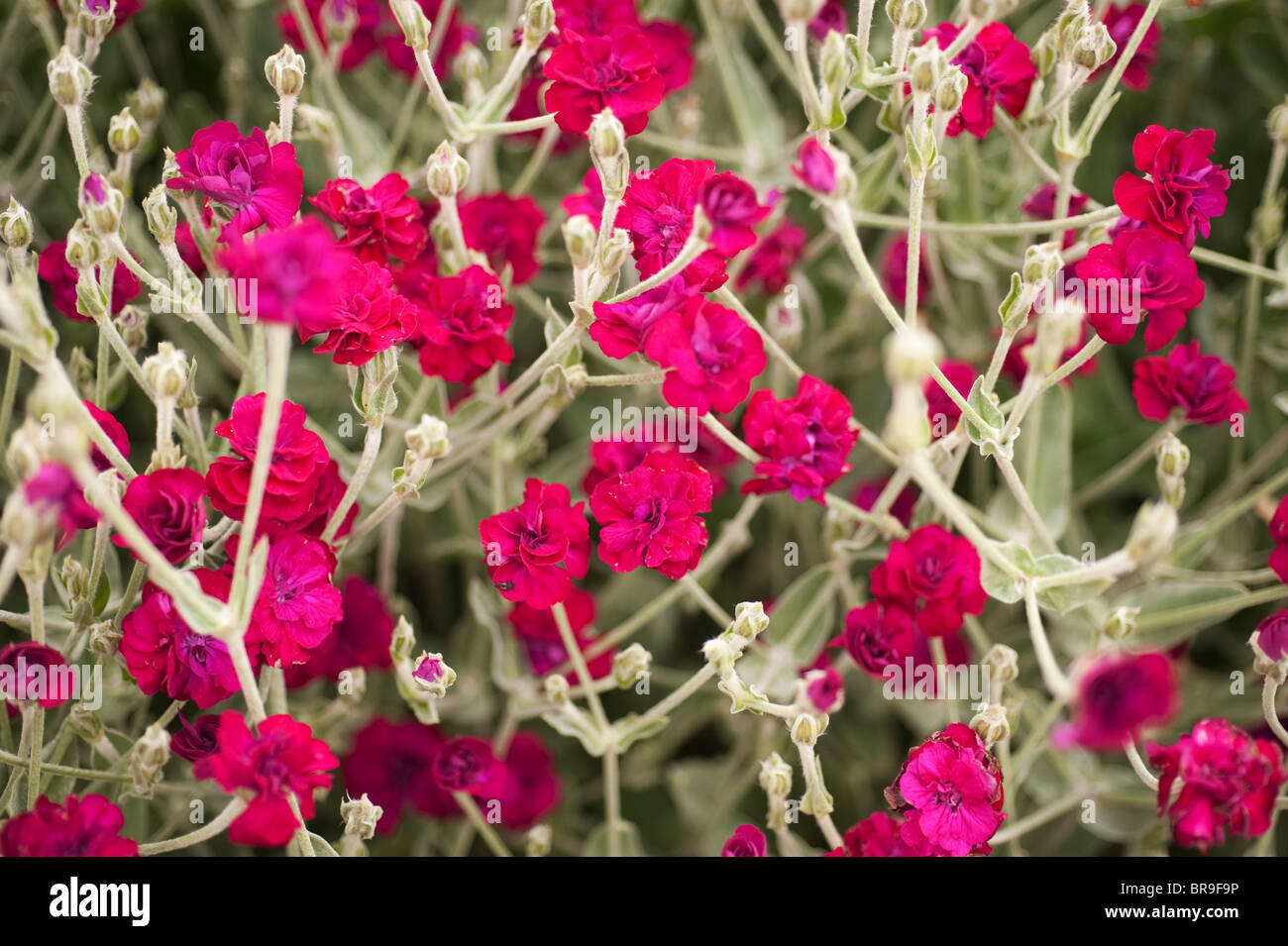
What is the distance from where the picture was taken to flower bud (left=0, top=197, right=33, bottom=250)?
2.46 ft

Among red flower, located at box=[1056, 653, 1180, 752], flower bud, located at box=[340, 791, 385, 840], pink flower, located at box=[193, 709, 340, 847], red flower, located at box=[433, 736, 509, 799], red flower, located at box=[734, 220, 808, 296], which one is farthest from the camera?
red flower, located at box=[734, 220, 808, 296]

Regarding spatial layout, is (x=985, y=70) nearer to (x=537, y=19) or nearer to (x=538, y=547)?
(x=537, y=19)

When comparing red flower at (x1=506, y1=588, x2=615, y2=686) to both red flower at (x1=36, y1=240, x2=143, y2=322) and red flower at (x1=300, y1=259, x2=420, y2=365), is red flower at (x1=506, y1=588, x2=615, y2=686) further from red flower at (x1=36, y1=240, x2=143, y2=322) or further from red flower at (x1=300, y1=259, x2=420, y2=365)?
red flower at (x1=36, y1=240, x2=143, y2=322)

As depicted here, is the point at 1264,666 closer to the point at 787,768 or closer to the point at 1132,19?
the point at 787,768

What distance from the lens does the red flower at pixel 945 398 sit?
0.87 m

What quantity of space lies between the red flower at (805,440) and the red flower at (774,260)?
0.23 meters

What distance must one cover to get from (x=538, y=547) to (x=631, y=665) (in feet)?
0.39

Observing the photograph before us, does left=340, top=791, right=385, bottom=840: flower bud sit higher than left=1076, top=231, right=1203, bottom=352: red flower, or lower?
lower

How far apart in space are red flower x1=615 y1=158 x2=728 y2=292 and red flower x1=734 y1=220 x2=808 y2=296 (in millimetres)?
219

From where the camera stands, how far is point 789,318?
0.94 meters

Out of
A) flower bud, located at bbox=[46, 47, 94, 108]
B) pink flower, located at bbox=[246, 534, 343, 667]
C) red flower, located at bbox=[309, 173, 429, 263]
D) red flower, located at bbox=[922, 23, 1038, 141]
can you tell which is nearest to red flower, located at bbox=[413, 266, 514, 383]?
red flower, located at bbox=[309, 173, 429, 263]

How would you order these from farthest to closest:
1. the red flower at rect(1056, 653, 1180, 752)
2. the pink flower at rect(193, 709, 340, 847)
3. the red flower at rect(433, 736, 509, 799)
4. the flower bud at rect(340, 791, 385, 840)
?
the red flower at rect(433, 736, 509, 799) → the flower bud at rect(340, 791, 385, 840) → the pink flower at rect(193, 709, 340, 847) → the red flower at rect(1056, 653, 1180, 752)

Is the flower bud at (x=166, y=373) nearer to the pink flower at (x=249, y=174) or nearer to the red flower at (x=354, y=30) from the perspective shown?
the pink flower at (x=249, y=174)
